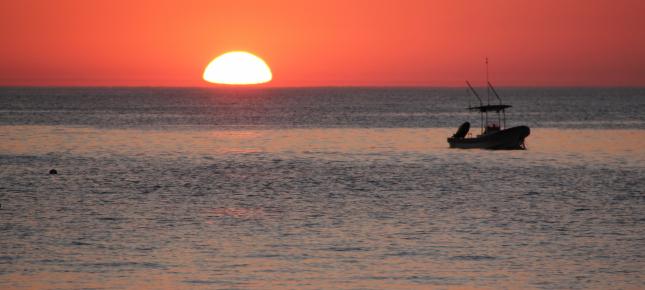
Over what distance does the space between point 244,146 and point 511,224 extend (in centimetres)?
5706

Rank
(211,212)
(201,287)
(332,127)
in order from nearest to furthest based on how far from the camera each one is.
→ (201,287) → (211,212) → (332,127)

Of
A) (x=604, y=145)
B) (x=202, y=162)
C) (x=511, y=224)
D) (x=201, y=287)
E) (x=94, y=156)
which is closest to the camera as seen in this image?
(x=201, y=287)

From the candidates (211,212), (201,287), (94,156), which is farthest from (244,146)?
(201,287)

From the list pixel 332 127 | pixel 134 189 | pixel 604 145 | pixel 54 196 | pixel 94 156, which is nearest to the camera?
pixel 54 196

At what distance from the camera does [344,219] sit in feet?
139

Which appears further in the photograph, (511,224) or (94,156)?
(94,156)

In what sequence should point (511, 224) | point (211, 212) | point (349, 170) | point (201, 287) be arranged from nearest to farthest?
point (201, 287)
point (511, 224)
point (211, 212)
point (349, 170)

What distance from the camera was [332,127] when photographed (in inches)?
5276

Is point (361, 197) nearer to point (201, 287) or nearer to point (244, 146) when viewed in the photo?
point (201, 287)

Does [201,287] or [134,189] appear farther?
[134,189]

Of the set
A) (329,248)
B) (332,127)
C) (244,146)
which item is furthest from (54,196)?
(332,127)

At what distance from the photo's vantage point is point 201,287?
28703 mm

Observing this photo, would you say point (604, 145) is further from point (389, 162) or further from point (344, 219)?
point (344, 219)

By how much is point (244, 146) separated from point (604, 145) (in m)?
32.5
